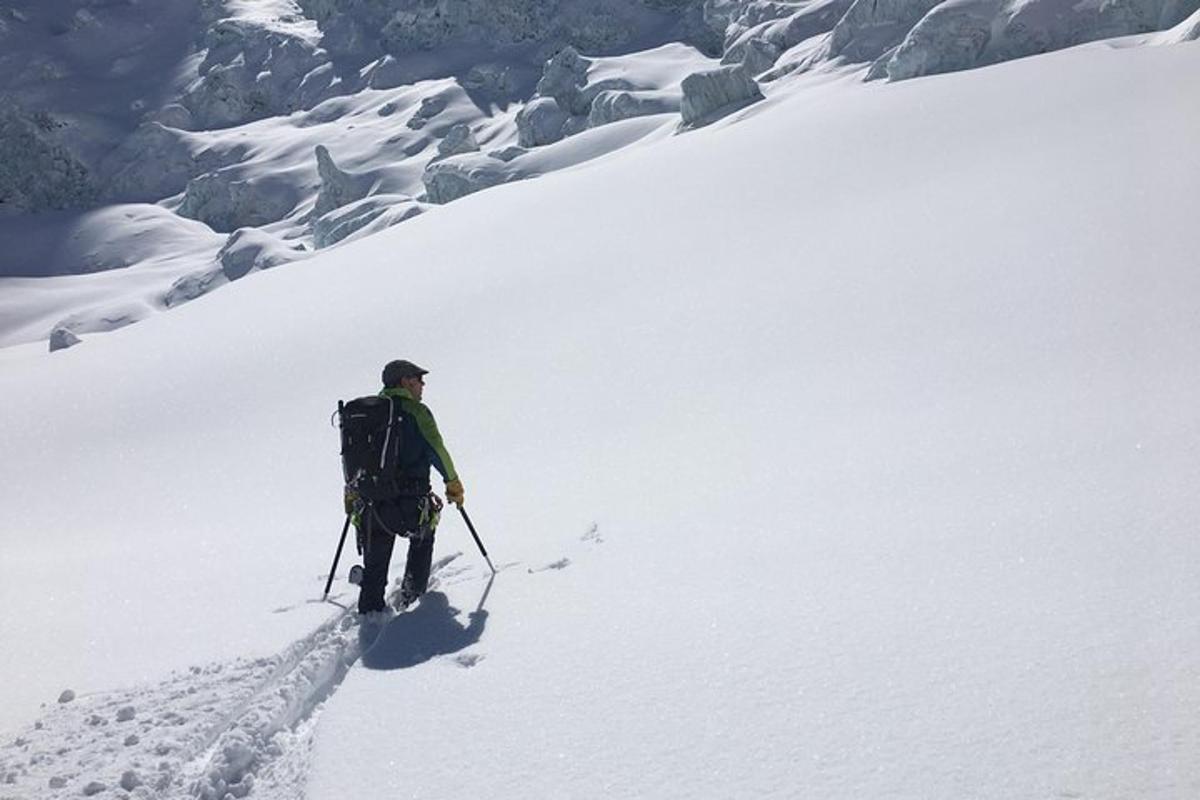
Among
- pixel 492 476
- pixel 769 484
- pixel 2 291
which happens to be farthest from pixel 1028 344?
pixel 2 291

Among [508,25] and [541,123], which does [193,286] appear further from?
[508,25]

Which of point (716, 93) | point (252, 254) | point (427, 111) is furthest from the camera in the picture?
point (427, 111)

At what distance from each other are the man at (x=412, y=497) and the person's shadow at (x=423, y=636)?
0.36 metres

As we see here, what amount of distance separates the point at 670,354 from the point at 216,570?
6668 mm

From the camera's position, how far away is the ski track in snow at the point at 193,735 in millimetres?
4105

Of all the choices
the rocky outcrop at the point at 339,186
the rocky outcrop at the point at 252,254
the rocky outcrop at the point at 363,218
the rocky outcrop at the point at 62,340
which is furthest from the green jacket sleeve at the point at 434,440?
the rocky outcrop at the point at 339,186

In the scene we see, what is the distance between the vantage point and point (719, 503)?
725 centimetres

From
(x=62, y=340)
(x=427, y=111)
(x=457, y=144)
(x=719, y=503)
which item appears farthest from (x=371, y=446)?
(x=427, y=111)

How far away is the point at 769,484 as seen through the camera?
7.45 metres

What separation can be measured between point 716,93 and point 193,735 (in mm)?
39596

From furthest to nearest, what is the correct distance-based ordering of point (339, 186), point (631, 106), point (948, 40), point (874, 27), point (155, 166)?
1. point (155, 166)
2. point (339, 186)
3. point (631, 106)
4. point (874, 27)
5. point (948, 40)

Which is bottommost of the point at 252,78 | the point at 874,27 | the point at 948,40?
the point at 874,27

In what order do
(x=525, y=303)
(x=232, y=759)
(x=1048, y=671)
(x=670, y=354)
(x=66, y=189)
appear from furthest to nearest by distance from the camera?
(x=66, y=189) → (x=525, y=303) → (x=670, y=354) → (x=232, y=759) → (x=1048, y=671)

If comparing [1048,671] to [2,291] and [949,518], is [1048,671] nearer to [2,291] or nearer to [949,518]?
[949,518]
